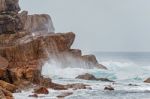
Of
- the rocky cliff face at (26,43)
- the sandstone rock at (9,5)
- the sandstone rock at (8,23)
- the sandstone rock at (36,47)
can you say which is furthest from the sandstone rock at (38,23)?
the sandstone rock at (8,23)

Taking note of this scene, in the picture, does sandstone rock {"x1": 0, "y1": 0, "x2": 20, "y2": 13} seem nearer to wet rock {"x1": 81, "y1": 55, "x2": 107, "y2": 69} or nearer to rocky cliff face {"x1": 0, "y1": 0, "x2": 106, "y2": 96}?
rocky cliff face {"x1": 0, "y1": 0, "x2": 106, "y2": 96}

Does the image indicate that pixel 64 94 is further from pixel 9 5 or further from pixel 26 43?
pixel 9 5

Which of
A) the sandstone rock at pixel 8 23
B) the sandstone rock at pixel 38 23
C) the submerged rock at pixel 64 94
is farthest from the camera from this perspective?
the sandstone rock at pixel 38 23

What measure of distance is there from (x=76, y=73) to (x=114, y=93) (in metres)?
27.6

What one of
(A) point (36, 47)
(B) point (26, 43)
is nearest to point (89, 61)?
(A) point (36, 47)

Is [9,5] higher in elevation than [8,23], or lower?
higher

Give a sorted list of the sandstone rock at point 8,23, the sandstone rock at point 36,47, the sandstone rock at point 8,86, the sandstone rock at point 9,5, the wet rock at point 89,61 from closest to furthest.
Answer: the sandstone rock at point 8,86 < the sandstone rock at point 36,47 < the sandstone rock at point 8,23 < the sandstone rock at point 9,5 < the wet rock at point 89,61

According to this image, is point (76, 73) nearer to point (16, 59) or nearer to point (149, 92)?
point (16, 59)

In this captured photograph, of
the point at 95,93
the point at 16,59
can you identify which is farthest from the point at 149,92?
the point at 16,59

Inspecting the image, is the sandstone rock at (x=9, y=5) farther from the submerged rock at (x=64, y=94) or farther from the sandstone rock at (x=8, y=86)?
the submerged rock at (x=64, y=94)

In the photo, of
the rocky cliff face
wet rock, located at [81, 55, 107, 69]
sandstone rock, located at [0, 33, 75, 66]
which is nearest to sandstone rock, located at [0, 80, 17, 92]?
the rocky cliff face

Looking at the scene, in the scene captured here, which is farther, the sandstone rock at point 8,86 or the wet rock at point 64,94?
the sandstone rock at point 8,86

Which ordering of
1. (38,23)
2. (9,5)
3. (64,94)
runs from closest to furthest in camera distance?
(64,94) < (9,5) < (38,23)

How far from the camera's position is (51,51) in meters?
77.2
